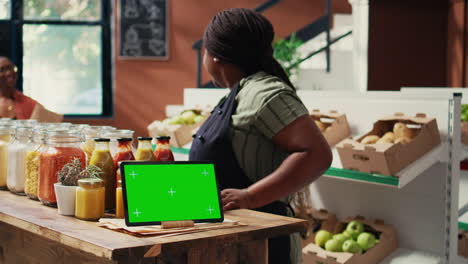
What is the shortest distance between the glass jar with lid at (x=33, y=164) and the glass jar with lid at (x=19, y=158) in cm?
5

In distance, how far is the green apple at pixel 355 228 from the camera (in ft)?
12.1

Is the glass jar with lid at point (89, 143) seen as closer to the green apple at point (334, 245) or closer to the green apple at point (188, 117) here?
the green apple at point (334, 245)

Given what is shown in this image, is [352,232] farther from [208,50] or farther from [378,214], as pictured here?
[208,50]

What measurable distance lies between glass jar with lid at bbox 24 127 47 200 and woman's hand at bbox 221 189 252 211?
0.60m

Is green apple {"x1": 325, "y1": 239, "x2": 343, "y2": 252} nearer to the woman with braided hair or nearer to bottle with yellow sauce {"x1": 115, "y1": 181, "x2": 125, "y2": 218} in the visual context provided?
the woman with braided hair

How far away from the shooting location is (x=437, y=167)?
3.44 metres

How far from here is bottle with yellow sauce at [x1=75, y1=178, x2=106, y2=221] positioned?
A: 1908mm

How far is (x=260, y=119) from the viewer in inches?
81.6

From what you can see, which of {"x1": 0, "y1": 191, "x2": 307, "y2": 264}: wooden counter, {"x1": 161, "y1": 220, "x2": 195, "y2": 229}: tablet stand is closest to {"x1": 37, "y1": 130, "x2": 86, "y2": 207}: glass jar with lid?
{"x1": 0, "y1": 191, "x2": 307, "y2": 264}: wooden counter

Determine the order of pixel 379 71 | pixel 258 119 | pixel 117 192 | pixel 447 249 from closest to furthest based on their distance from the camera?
pixel 117 192, pixel 258 119, pixel 447 249, pixel 379 71

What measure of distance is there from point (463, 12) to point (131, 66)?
393 cm

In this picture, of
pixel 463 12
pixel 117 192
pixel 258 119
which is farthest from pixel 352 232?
pixel 463 12

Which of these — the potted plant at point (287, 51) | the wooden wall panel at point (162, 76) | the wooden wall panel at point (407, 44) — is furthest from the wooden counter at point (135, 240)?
the wooden wall panel at point (162, 76)

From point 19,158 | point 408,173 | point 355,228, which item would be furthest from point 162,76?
point 19,158
